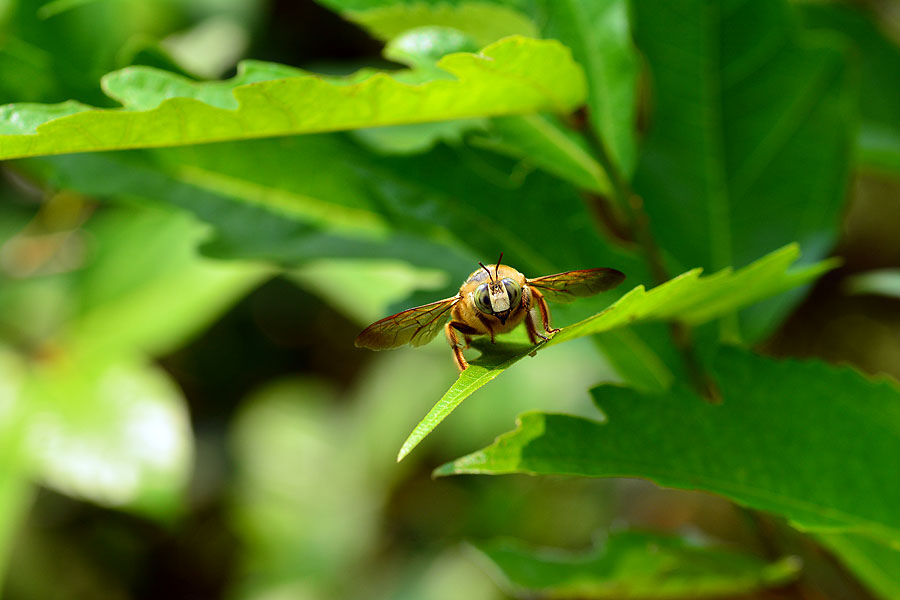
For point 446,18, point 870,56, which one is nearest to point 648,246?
point 446,18

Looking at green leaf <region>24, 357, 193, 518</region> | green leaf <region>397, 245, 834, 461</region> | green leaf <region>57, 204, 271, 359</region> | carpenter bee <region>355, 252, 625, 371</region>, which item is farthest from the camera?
green leaf <region>57, 204, 271, 359</region>

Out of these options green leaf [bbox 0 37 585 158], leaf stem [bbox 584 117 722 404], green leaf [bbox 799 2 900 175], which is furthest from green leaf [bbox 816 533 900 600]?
green leaf [bbox 799 2 900 175]

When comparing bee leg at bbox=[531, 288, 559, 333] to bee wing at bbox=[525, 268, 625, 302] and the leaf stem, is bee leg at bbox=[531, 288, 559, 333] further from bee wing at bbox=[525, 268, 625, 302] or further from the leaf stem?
the leaf stem

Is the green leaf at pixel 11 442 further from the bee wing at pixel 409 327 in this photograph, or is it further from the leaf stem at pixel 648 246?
the leaf stem at pixel 648 246

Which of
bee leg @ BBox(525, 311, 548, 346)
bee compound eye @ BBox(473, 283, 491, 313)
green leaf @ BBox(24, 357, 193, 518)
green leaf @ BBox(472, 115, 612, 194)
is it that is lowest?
bee leg @ BBox(525, 311, 548, 346)

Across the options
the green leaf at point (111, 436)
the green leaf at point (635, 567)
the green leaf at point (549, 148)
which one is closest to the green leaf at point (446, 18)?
the green leaf at point (549, 148)

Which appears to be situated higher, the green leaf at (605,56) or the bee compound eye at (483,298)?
the green leaf at (605,56)

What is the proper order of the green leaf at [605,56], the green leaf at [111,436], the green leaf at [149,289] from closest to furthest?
the green leaf at [605,56] → the green leaf at [111,436] → the green leaf at [149,289]

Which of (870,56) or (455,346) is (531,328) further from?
(870,56)
